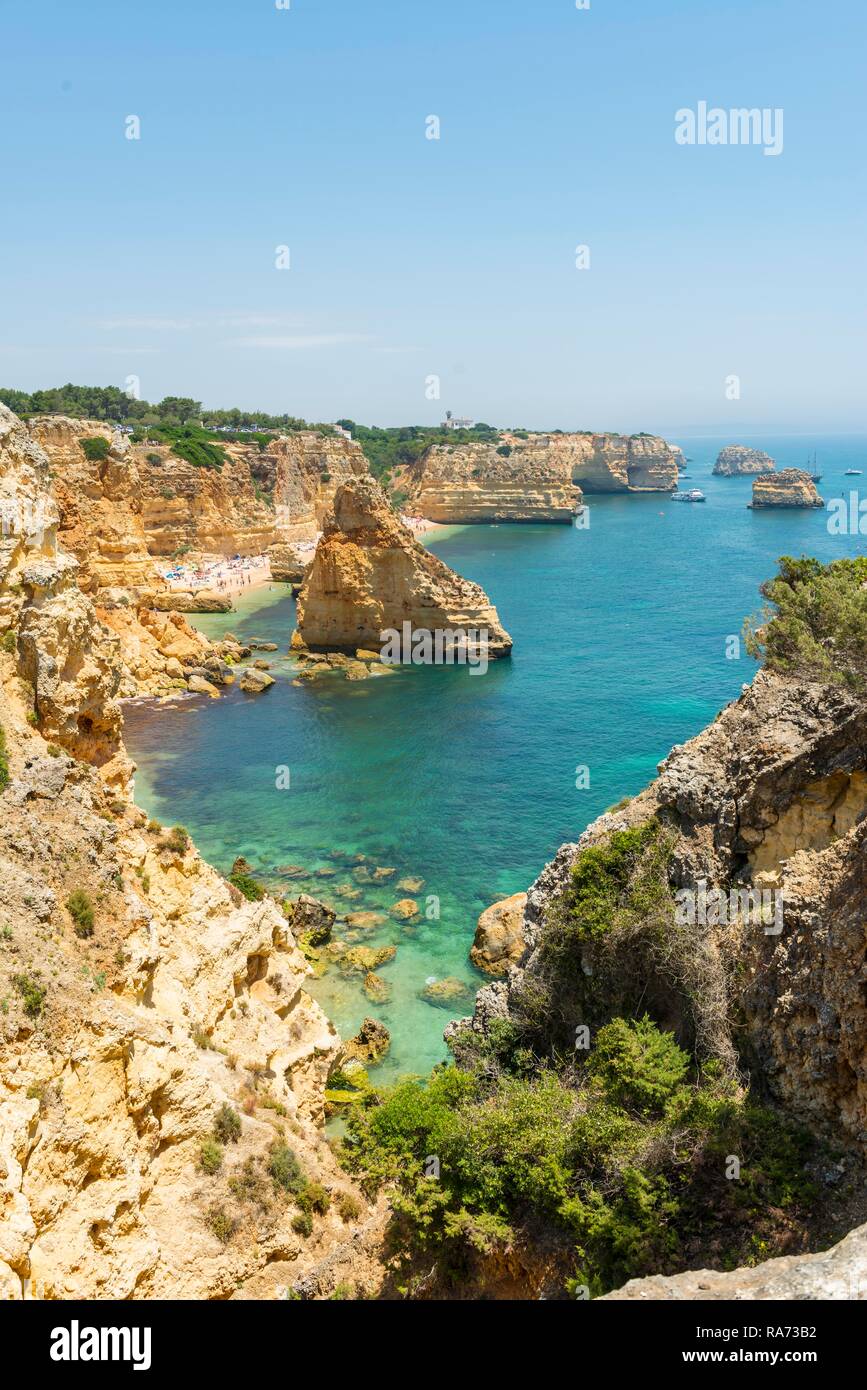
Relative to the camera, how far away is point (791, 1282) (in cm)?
815

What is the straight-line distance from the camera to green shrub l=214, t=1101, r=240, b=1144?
50.7 feet

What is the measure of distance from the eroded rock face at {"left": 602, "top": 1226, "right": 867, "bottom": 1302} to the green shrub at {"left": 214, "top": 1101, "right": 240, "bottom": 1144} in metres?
8.18

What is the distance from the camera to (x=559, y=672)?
203 feet

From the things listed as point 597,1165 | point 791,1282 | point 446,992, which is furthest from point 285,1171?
point 446,992

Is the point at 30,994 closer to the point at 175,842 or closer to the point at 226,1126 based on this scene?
the point at 226,1126

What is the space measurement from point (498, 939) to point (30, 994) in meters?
18.0

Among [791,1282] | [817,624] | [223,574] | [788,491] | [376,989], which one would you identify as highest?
[788,491]

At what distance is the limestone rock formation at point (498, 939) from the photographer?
2819 cm

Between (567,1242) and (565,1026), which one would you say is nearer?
(567,1242)

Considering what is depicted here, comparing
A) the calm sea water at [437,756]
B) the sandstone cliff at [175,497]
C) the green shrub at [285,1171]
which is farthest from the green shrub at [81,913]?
the sandstone cliff at [175,497]

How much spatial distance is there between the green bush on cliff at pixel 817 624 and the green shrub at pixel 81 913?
45.4 ft

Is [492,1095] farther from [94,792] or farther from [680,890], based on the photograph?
[94,792]
